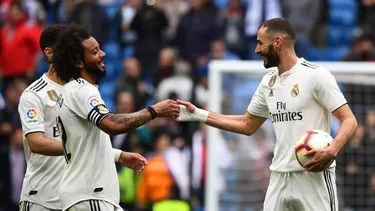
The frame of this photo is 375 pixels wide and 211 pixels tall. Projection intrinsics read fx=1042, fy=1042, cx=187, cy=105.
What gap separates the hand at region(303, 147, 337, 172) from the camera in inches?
320

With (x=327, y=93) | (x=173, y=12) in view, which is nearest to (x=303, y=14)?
(x=173, y=12)

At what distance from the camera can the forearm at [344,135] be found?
817cm

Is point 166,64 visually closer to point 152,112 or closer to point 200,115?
point 200,115

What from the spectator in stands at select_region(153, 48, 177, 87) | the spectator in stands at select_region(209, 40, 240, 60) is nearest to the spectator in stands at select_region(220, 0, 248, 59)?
the spectator in stands at select_region(209, 40, 240, 60)

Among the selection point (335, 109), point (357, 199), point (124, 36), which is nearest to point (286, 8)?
point (124, 36)

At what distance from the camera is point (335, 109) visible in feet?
27.7

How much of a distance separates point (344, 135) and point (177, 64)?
29.2ft

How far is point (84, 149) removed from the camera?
8.04 meters

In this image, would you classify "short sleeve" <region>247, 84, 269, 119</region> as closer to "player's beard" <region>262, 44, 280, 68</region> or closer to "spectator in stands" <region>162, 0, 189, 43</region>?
"player's beard" <region>262, 44, 280, 68</region>

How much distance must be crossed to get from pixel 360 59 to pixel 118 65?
16.8 feet

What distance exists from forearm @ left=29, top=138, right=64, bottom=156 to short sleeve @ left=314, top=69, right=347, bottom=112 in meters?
2.15

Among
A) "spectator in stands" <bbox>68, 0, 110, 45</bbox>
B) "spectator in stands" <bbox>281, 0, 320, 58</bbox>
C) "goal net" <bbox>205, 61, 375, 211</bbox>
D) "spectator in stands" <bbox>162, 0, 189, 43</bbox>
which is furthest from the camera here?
"spectator in stands" <bbox>162, 0, 189, 43</bbox>

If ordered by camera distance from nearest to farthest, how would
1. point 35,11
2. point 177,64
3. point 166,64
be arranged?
point 177,64 → point 166,64 → point 35,11

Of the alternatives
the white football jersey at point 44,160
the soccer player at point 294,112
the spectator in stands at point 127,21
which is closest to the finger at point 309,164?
the soccer player at point 294,112
